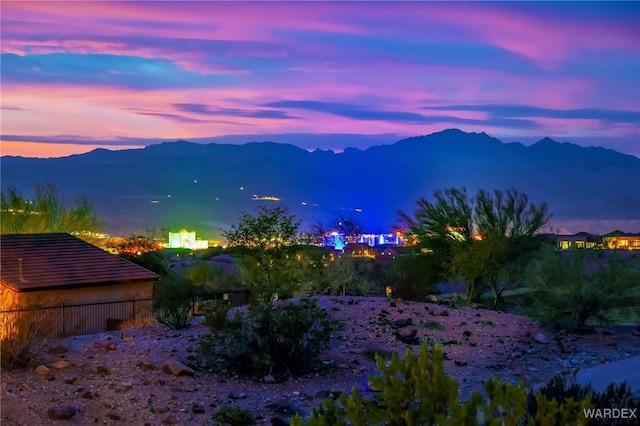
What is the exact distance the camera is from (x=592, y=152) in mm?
78062

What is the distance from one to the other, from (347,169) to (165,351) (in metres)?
93.0

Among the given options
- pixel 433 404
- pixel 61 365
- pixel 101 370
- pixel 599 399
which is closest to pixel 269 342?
pixel 101 370

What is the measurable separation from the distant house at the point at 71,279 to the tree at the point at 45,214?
35.3ft

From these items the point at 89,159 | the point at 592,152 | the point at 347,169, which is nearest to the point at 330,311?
the point at 592,152

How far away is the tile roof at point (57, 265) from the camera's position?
2391 cm

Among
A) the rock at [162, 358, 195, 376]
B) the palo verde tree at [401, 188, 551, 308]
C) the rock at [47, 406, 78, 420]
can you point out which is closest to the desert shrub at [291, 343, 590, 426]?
the rock at [47, 406, 78, 420]

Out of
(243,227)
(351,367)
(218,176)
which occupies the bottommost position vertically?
(351,367)

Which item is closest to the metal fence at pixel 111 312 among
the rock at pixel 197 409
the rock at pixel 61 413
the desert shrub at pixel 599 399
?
the rock at pixel 197 409

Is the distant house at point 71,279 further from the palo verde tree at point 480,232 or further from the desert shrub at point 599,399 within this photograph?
the desert shrub at point 599,399

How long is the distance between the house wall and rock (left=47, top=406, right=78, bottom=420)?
32.7ft

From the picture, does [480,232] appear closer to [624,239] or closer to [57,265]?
[57,265]

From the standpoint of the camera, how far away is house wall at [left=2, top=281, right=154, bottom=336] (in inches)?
827

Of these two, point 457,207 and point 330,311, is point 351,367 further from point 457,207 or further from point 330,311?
point 457,207

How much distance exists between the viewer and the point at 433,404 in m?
4.73
